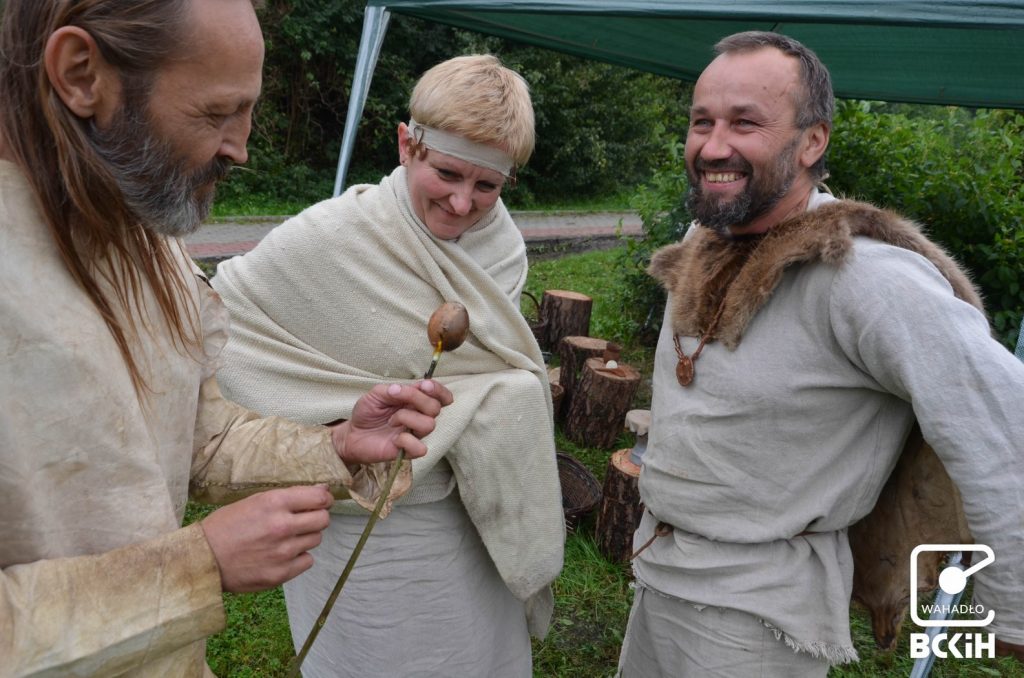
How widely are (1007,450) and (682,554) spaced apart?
33.5 inches

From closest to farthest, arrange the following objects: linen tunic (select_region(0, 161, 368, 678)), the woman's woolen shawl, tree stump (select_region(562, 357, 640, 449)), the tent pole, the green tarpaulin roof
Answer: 1. linen tunic (select_region(0, 161, 368, 678))
2. the woman's woolen shawl
3. the green tarpaulin roof
4. the tent pole
5. tree stump (select_region(562, 357, 640, 449))

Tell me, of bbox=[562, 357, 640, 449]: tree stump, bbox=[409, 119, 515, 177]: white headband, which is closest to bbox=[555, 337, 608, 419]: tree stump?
bbox=[562, 357, 640, 449]: tree stump

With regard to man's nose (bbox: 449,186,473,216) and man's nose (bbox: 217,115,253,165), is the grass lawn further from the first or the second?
man's nose (bbox: 217,115,253,165)

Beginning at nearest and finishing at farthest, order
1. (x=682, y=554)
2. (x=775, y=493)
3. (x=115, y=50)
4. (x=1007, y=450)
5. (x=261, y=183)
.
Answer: (x=115, y=50), (x=1007, y=450), (x=775, y=493), (x=682, y=554), (x=261, y=183)

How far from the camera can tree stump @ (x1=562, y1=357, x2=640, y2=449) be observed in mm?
5242

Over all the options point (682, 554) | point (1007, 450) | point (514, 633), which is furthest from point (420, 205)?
point (1007, 450)

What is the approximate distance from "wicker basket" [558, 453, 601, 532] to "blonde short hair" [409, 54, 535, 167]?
2.61 meters

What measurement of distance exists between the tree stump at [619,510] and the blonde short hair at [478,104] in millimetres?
2231

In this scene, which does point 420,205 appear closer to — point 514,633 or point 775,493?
point 775,493

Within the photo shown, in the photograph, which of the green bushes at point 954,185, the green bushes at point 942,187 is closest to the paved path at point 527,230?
the green bushes at point 942,187

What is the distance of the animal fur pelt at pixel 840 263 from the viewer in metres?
1.73

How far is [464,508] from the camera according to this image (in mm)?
2197

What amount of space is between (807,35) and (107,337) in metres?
5.38

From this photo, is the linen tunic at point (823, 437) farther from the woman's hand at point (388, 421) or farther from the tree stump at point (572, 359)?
the tree stump at point (572, 359)
